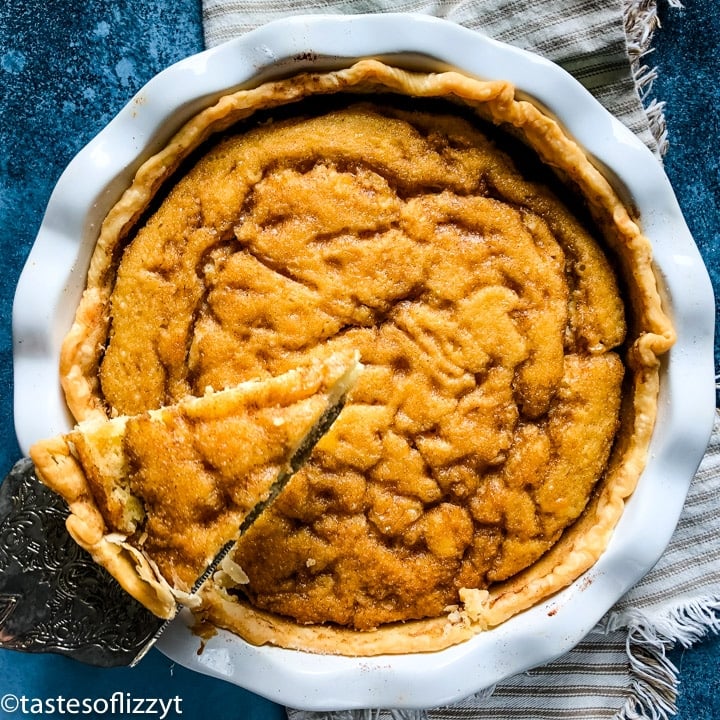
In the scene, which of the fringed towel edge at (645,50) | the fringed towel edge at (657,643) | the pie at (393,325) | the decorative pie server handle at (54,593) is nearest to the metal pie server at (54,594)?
the decorative pie server handle at (54,593)

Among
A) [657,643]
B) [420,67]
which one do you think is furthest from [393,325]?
[657,643]

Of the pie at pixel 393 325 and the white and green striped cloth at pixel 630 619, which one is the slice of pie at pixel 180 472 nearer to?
the pie at pixel 393 325

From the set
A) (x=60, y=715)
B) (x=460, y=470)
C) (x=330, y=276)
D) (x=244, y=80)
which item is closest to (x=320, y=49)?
(x=244, y=80)

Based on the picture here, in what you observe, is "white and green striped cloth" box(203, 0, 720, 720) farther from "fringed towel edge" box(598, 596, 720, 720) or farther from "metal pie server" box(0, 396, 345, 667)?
"metal pie server" box(0, 396, 345, 667)

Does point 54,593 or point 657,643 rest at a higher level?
point 54,593

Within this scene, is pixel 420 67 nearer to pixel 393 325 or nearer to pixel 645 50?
pixel 393 325

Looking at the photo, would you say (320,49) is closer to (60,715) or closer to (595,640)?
(595,640)

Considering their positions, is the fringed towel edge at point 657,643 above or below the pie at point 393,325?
below
